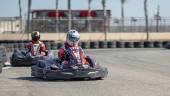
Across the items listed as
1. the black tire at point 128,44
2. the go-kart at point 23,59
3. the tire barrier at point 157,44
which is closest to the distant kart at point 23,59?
the go-kart at point 23,59

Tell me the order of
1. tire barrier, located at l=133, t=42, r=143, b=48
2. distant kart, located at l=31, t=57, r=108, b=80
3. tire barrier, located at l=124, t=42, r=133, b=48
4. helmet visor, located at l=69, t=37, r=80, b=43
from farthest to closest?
1. tire barrier, located at l=133, t=42, r=143, b=48
2. tire barrier, located at l=124, t=42, r=133, b=48
3. helmet visor, located at l=69, t=37, r=80, b=43
4. distant kart, located at l=31, t=57, r=108, b=80

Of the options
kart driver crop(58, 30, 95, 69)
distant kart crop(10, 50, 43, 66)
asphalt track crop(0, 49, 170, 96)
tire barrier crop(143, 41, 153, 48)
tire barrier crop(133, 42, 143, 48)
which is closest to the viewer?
asphalt track crop(0, 49, 170, 96)

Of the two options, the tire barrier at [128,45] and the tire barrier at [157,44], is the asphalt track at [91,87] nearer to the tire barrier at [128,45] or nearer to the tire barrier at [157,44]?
the tire barrier at [128,45]

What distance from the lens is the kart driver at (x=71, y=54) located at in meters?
16.2

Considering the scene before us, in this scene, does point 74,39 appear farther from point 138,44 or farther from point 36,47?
point 138,44

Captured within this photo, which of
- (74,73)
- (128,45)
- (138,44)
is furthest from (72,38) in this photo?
(138,44)

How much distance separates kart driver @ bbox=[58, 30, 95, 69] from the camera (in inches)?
637

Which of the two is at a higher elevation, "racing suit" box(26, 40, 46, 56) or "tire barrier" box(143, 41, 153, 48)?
"racing suit" box(26, 40, 46, 56)

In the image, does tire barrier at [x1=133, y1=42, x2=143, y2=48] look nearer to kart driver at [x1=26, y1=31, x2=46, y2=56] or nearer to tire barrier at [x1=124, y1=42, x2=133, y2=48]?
tire barrier at [x1=124, y1=42, x2=133, y2=48]

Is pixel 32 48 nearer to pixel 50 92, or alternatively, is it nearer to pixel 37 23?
pixel 50 92

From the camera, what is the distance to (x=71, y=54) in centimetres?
1642

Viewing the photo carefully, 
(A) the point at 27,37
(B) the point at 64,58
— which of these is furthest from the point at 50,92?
(A) the point at 27,37

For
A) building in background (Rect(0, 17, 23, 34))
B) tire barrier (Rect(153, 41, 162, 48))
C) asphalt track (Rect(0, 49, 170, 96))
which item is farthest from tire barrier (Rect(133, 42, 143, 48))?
asphalt track (Rect(0, 49, 170, 96))

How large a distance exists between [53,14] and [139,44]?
27.8 meters
